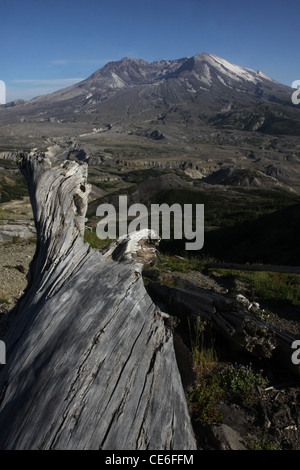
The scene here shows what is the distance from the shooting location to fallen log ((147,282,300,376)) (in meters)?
4.54

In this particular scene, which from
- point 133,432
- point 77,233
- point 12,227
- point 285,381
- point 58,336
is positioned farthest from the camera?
point 12,227

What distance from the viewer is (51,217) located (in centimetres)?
525

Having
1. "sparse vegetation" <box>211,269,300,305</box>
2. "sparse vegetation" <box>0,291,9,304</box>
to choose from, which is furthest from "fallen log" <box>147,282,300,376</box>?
"sparse vegetation" <box>0,291,9,304</box>

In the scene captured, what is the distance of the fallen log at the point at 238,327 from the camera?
4535mm

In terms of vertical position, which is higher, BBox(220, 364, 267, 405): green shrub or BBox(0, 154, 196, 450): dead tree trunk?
BBox(0, 154, 196, 450): dead tree trunk

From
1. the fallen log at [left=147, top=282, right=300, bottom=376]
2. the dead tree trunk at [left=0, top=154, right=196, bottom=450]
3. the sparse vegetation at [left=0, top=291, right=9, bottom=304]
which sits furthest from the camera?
the sparse vegetation at [left=0, top=291, right=9, bottom=304]

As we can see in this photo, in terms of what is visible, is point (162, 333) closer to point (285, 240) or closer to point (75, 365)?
point (75, 365)

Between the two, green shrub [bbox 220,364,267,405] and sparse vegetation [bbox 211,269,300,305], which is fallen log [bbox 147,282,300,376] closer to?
green shrub [bbox 220,364,267,405]

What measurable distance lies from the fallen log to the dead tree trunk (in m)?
1.26

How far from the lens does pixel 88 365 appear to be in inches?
128

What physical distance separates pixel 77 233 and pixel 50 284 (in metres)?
1.03

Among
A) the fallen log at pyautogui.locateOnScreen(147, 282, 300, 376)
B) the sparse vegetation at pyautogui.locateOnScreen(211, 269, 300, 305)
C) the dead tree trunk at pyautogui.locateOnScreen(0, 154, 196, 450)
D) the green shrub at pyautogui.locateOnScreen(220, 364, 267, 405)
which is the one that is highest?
the dead tree trunk at pyautogui.locateOnScreen(0, 154, 196, 450)

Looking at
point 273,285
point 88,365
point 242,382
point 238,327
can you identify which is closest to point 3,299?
point 88,365
